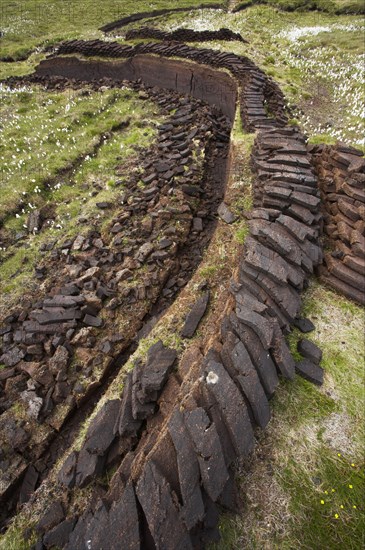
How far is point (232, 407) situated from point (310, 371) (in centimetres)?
174

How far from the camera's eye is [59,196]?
13398mm

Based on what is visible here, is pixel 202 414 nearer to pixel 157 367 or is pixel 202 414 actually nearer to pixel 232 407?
pixel 232 407

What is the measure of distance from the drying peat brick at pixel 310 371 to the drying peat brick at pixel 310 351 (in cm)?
12

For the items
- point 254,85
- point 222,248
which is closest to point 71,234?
point 222,248

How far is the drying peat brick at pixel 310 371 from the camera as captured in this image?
17.6 feet

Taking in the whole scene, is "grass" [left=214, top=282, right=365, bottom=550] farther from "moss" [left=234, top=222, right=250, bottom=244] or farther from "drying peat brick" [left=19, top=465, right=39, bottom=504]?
"drying peat brick" [left=19, top=465, right=39, bottom=504]

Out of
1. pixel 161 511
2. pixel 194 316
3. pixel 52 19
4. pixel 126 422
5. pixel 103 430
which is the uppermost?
pixel 52 19

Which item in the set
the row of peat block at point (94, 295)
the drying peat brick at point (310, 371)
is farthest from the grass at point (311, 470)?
the row of peat block at point (94, 295)

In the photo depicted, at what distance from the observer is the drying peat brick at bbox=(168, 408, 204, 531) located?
3.79 meters

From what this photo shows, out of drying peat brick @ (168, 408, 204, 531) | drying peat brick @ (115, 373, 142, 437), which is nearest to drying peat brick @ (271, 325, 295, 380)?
drying peat brick @ (168, 408, 204, 531)

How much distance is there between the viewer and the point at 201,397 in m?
4.61

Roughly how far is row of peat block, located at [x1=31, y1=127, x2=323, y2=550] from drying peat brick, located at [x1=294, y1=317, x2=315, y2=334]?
0.03 meters

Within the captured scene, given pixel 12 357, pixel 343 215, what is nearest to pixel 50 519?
pixel 12 357

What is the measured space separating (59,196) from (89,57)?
1691 cm
